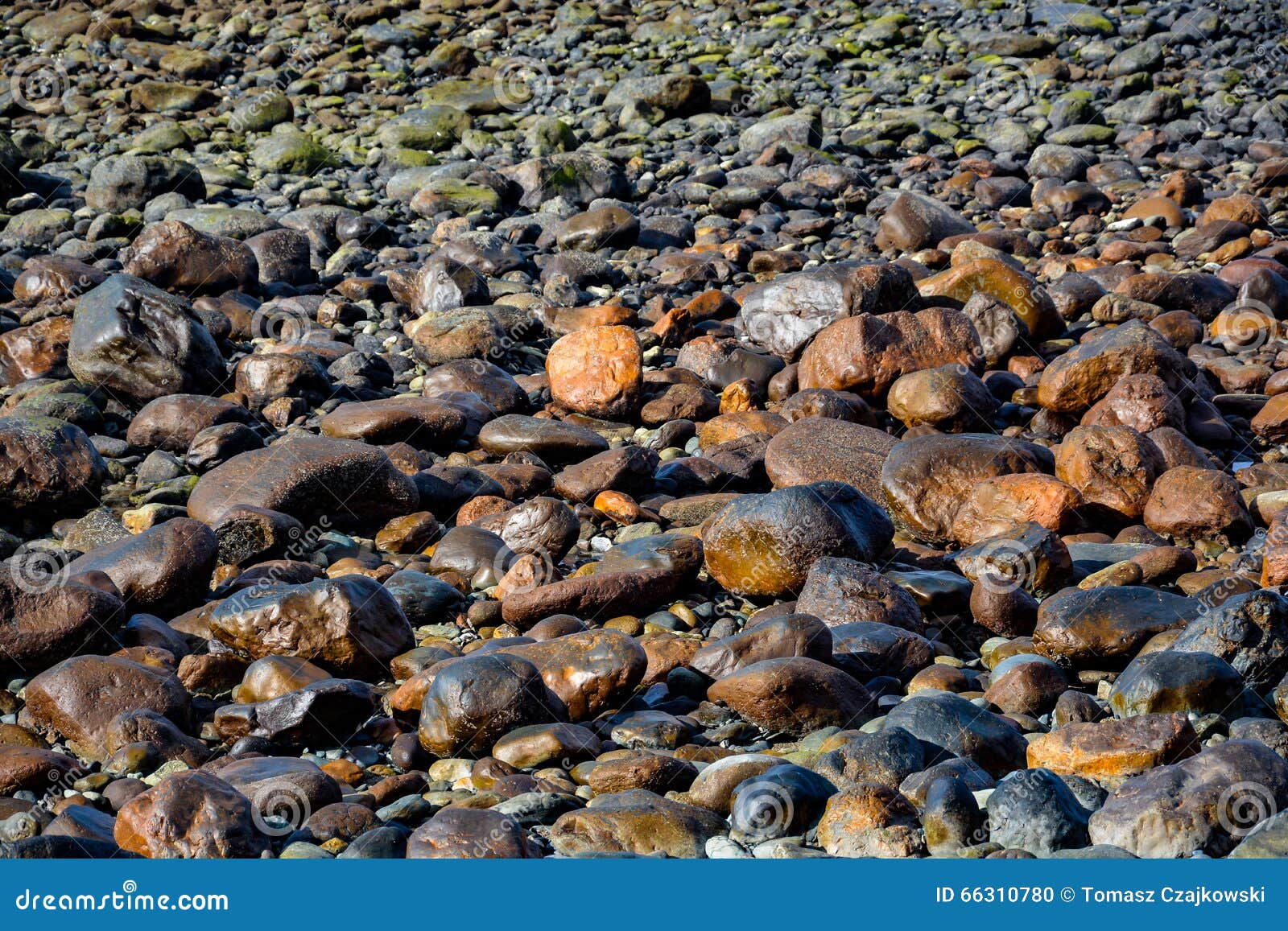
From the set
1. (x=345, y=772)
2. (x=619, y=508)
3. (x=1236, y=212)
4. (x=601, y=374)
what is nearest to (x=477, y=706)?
(x=345, y=772)

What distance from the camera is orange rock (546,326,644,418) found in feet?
29.0

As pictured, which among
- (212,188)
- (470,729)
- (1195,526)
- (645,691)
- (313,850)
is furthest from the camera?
(212,188)

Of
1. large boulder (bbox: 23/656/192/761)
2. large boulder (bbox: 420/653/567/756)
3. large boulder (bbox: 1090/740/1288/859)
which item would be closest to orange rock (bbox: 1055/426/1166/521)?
large boulder (bbox: 1090/740/1288/859)

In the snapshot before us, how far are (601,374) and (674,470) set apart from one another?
1.32 m

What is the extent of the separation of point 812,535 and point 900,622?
0.64 meters

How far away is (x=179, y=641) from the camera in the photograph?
227 inches

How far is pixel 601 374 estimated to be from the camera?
888 cm

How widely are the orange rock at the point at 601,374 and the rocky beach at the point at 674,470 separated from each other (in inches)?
1.2

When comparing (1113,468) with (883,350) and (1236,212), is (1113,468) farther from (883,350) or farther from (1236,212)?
(1236,212)

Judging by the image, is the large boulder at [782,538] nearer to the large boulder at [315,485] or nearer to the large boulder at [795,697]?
the large boulder at [795,697]

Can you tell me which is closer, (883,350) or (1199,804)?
(1199,804)

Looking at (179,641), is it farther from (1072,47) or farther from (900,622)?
(1072,47)

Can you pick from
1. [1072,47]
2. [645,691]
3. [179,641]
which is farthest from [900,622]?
[1072,47]

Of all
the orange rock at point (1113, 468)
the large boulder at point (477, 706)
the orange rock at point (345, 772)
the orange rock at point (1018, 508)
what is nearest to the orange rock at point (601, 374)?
the orange rock at point (1018, 508)
